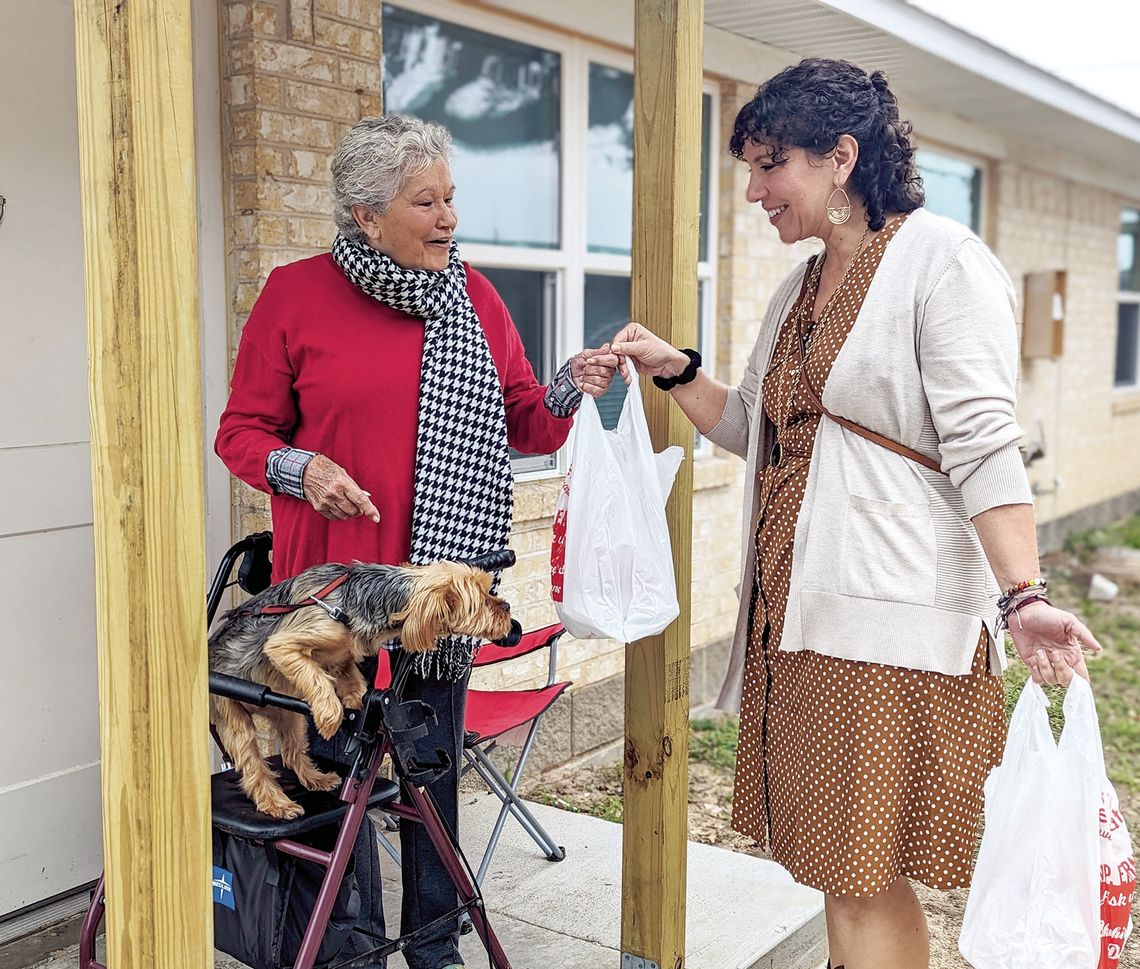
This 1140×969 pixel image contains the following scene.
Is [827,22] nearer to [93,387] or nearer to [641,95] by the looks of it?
[641,95]

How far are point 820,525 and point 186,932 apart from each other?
1.29 m

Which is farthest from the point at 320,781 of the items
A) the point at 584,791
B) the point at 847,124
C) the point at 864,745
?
the point at 584,791

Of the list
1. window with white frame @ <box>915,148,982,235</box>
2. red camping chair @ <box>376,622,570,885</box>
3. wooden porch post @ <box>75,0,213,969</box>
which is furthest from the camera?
window with white frame @ <box>915,148,982,235</box>

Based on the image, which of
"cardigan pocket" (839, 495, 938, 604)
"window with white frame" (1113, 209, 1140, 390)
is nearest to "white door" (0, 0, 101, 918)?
"cardigan pocket" (839, 495, 938, 604)

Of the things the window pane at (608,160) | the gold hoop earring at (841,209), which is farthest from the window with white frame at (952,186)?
the gold hoop earring at (841,209)

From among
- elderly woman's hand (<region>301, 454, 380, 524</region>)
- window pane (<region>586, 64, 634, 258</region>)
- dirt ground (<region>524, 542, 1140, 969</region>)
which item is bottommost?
dirt ground (<region>524, 542, 1140, 969</region>)

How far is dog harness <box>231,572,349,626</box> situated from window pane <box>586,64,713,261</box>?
3.02 metres

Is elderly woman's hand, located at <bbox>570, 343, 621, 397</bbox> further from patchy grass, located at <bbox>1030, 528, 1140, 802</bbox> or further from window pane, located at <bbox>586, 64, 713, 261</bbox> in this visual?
window pane, located at <bbox>586, 64, 713, 261</bbox>

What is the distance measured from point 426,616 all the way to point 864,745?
0.85 metres

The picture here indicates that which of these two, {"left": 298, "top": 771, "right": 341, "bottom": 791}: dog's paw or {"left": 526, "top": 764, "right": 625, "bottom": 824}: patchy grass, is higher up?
{"left": 298, "top": 771, "right": 341, "bottom": 791}: dog's paw

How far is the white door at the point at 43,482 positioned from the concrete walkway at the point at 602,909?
0.38 metres

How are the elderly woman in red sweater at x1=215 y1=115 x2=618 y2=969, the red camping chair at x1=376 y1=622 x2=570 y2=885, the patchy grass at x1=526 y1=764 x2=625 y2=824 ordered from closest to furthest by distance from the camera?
the elderly woman in red sweater at x1=215 y1=115 x2=618 y2=969 < the red camping chair at x1=376 y1=622 x2=570 y2=885 < the patchy grass at x1=526 y1=764 x2=625 y2=824

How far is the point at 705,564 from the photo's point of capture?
5.71 metres

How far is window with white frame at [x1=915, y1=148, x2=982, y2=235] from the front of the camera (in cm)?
777
